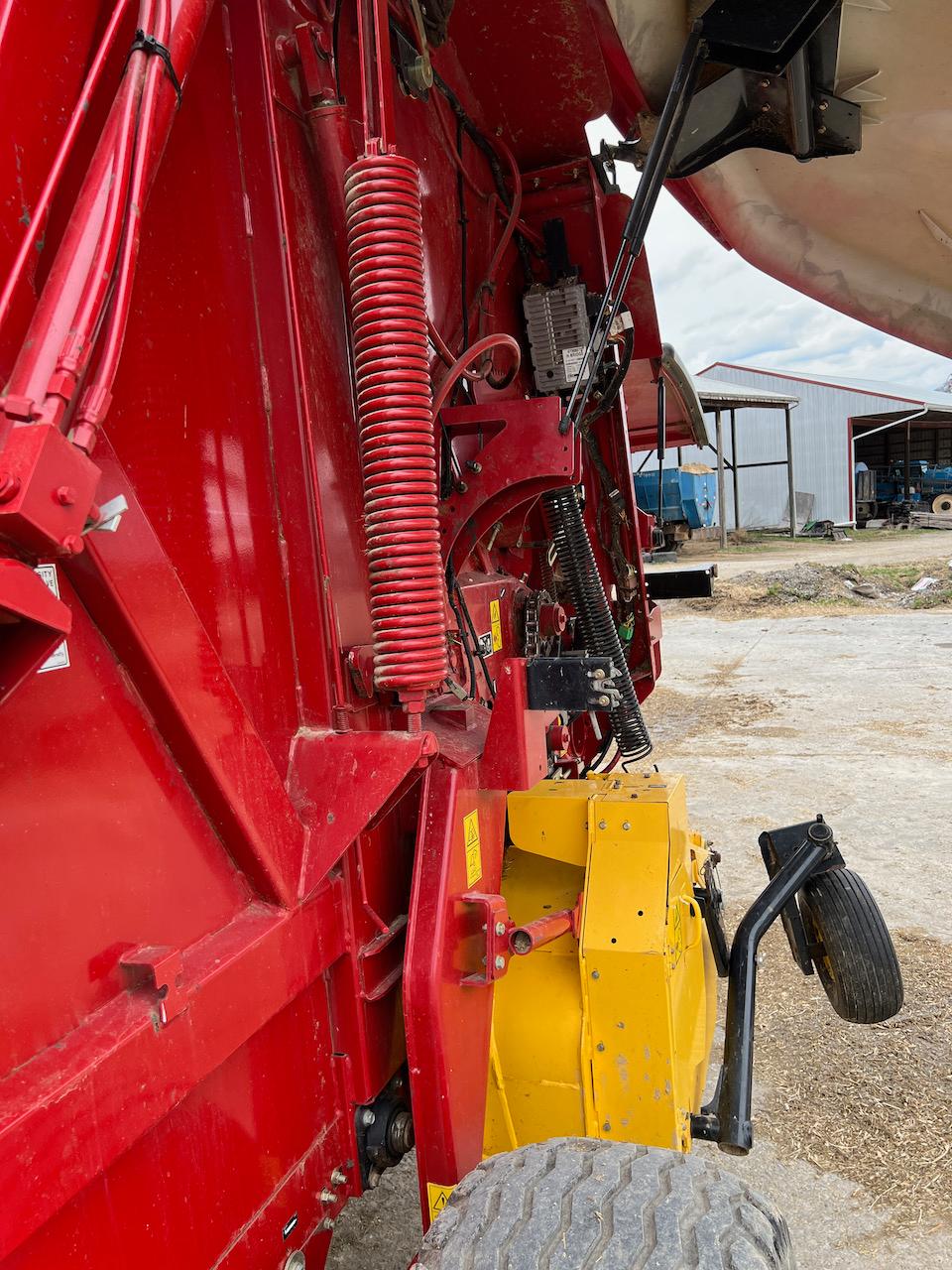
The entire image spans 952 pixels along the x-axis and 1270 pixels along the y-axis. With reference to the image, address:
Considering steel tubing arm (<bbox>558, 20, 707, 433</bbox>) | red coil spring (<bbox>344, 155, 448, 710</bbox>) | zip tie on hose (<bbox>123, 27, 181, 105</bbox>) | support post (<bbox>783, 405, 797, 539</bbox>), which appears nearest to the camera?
zip tie on hose (<bbox>123, 27, 181, 105</bbox>)

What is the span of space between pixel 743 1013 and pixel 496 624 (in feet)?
3.83

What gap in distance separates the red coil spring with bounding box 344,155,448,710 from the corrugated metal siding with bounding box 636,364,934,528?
1084 inches

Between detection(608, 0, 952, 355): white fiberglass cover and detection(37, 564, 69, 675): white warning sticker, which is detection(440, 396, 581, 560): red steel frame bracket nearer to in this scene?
detection(608, 0, 952, 355): white fiberglass cover

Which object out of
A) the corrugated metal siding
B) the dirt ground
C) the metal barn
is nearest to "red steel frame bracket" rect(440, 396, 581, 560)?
the dirt ground

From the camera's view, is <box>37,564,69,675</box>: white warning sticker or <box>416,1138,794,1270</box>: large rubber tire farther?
<box>416,1138,794,1270</box>: large rubber tire

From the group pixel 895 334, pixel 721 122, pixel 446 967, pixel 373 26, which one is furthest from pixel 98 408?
pixel 895 334

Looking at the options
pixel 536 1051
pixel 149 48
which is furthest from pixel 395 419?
pixel 536 1051

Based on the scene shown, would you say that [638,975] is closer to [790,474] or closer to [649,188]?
[649,188]

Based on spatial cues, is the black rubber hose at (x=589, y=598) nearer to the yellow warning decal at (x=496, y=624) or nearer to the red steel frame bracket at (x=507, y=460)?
the yellow warning decal at (x=496, y=624)

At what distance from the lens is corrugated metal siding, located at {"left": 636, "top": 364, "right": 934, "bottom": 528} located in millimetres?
27969

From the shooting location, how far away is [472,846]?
5.92 ft

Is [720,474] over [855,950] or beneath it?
over

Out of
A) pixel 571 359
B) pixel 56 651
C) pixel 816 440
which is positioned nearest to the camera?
pixel 56 651

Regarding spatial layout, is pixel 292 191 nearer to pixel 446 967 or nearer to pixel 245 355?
pixel 245 355
